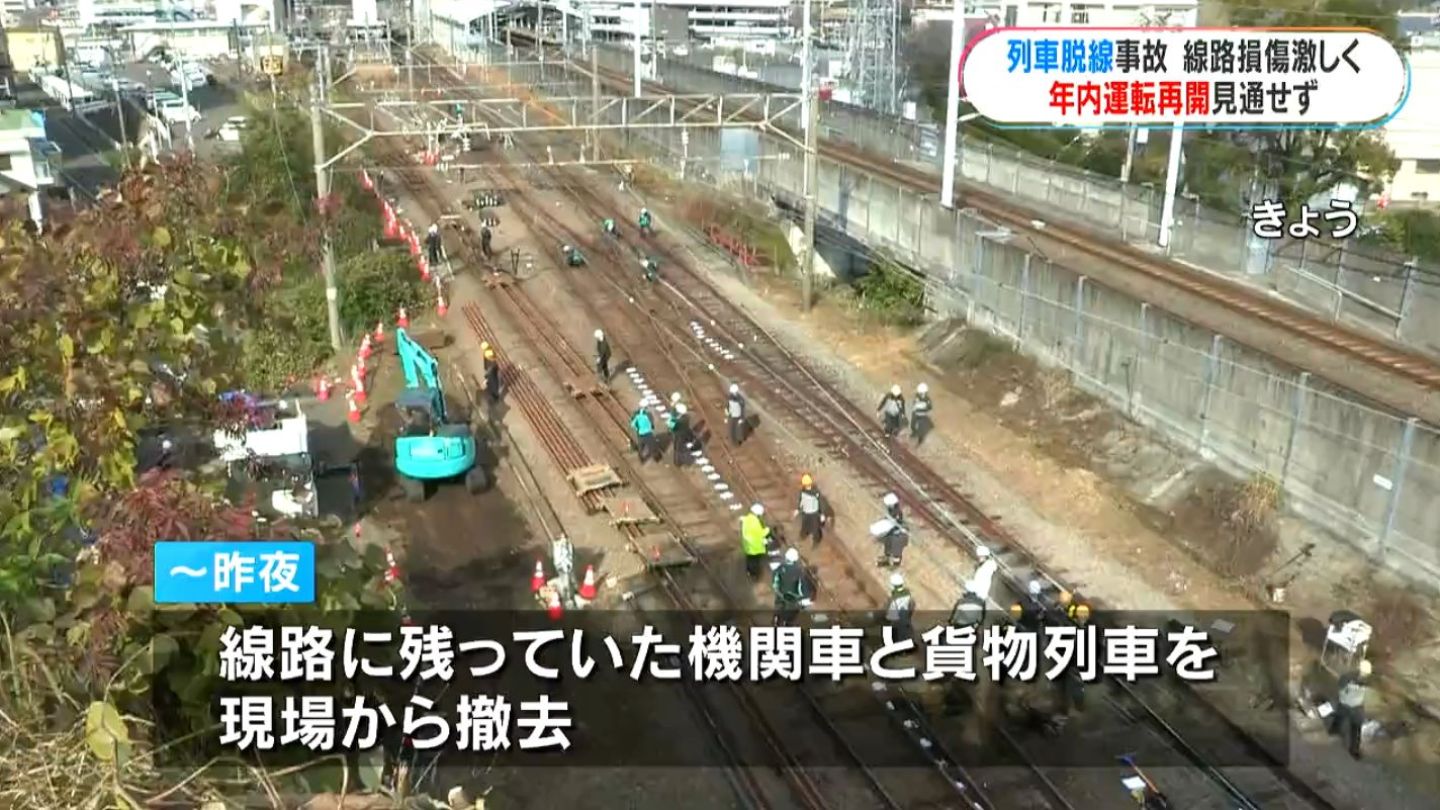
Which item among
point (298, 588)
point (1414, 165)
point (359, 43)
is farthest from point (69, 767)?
point (359, 43)

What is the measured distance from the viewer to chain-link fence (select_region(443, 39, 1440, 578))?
14.3 m

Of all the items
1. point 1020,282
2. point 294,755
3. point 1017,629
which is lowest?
point 1017,629

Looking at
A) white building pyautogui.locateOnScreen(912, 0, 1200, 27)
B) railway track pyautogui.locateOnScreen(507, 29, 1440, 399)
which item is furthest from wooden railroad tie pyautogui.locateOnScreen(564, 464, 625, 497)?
white building pyautogui.locateOnScreen(912, 0, 1200, 27)

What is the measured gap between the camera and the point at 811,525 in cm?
1680

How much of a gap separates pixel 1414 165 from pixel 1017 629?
117 feet

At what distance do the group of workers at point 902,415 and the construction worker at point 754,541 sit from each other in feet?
15.2

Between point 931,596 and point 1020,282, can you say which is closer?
point 931,596

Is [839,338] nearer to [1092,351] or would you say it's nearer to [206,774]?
[1092,351]

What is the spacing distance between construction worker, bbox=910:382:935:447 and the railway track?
510cm

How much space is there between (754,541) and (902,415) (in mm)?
5569

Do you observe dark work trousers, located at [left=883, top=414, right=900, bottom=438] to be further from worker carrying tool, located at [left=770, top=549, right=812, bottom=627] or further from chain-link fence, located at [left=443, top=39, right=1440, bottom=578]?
worker carrying tool, located at [left=770, top=549, right=812, bottom=627]

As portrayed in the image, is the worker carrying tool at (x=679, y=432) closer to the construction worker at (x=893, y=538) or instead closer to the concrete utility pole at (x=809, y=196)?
the construction worker at (x=893, y=538)

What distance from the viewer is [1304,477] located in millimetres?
15664

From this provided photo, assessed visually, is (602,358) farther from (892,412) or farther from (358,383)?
(892,412)
